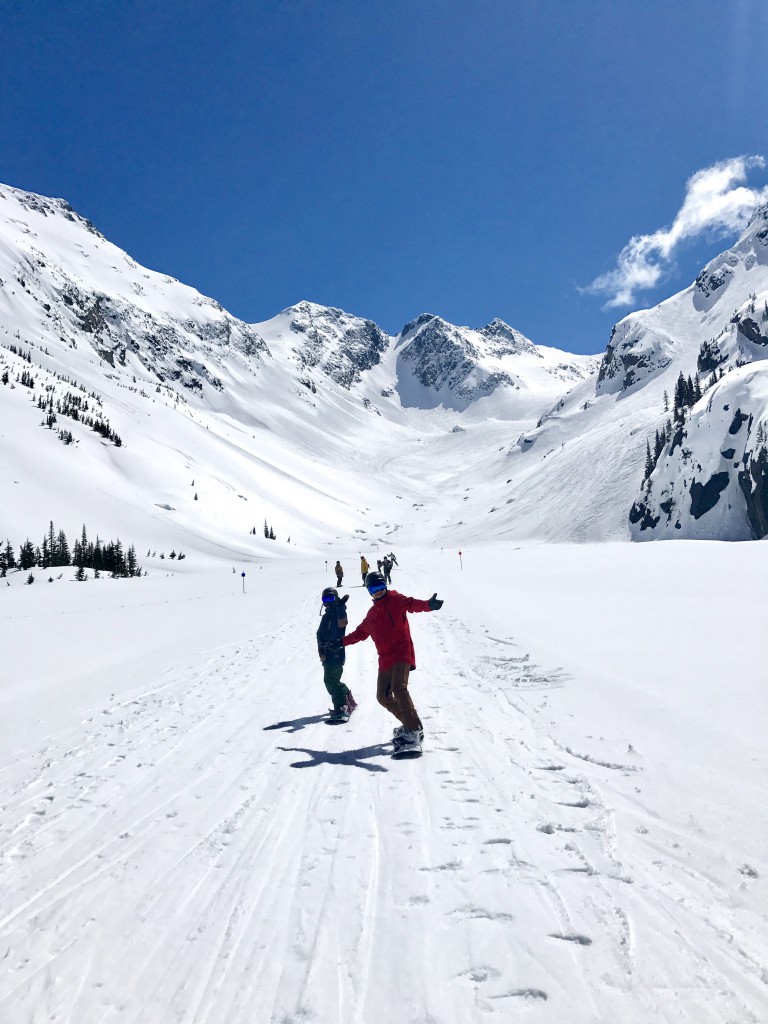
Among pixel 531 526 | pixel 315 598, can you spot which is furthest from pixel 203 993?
pixel 531 526

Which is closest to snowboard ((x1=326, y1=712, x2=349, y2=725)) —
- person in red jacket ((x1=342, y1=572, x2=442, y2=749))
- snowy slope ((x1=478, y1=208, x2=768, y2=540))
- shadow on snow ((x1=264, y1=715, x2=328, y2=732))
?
shadow on snow ((x1=264, y1=715, x2=328, y2=732))

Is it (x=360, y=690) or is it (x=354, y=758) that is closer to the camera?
(x=354, y=758)

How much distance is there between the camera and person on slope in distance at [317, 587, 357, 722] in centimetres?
888

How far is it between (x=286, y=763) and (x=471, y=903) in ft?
11.9

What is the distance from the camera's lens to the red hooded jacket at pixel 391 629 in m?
7.64

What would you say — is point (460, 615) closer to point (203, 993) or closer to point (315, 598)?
point (315, 598)

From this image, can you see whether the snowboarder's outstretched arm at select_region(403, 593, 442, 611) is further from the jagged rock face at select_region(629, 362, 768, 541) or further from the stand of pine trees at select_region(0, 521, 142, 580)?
the jagged rock face at select_region(629, 362, 768, 541)

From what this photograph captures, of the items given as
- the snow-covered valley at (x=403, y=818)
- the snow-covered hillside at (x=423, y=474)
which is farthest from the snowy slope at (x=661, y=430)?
the snow-covered valley at (x=403, y=818)

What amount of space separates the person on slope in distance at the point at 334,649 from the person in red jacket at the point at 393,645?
3.77ft

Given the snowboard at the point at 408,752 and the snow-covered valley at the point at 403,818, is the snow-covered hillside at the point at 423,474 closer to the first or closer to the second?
the snow-covered valley at the point at 403,818

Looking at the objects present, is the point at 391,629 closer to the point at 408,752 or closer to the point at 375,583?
the point at 375,583

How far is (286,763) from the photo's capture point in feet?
23.2

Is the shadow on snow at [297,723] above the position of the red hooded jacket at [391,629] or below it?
below

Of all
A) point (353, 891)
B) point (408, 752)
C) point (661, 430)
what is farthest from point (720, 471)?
point (353, 891)
